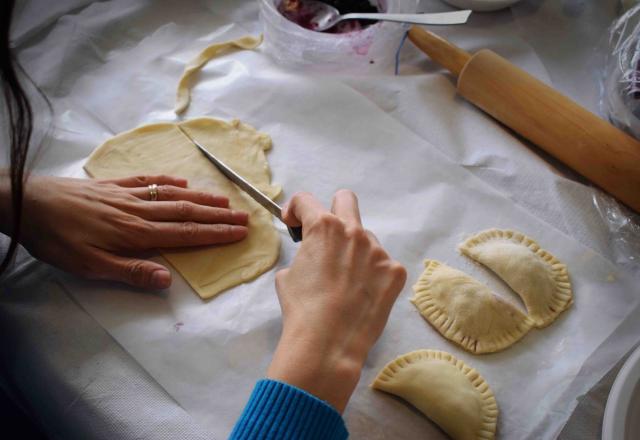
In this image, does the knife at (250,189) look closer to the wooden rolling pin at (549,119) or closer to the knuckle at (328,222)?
the knuckle at (328,222)

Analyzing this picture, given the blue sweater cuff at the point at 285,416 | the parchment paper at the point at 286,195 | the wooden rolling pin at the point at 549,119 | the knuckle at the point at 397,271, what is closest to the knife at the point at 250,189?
the parchment paper at the point at 286,195

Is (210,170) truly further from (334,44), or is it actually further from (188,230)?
(334,44)

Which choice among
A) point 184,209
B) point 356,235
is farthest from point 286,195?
point 356,235

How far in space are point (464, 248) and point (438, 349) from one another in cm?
25

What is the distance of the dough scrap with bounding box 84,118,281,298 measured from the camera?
116 centimetres

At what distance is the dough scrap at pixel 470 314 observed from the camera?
109 cm

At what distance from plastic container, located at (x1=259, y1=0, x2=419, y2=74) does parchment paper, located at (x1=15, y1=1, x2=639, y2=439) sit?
52 millimetres

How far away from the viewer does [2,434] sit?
3.37ft

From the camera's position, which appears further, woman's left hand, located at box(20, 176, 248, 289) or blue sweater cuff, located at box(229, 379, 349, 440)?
woman's left hand, located at box(20, 176, 248, 289)

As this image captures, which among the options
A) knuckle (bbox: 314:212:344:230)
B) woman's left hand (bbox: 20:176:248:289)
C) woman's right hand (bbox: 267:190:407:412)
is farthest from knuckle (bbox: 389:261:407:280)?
woman's left hand (bbox: 20:176:248:289)

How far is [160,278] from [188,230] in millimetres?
117

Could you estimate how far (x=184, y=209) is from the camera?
1.15 m

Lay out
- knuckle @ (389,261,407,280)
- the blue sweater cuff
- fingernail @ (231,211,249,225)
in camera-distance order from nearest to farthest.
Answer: the blue sweater cuff < knuckle @ (389,261,407,280) < fingernail @ (231,211,249,225)

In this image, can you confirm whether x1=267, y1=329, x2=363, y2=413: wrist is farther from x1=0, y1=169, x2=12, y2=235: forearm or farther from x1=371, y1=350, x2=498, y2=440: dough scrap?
x1=0, y1=169, x2=12, y2=235: forearm
